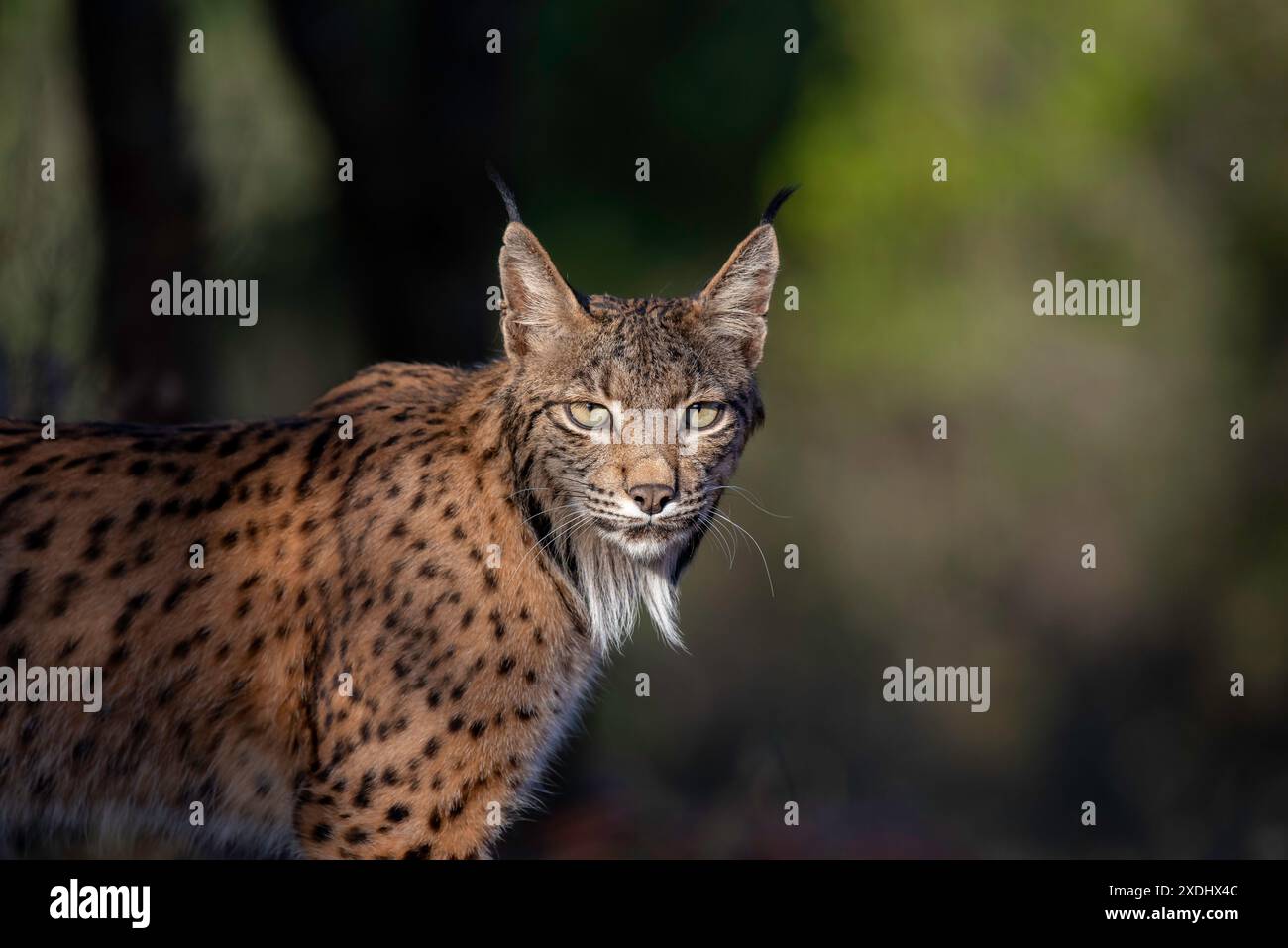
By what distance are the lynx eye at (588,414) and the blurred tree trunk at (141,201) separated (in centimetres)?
462

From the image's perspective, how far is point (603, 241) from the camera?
42.8 feet

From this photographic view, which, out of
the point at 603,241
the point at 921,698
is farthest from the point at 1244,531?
the point at 603,241

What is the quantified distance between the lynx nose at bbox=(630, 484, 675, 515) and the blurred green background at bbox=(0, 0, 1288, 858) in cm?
552

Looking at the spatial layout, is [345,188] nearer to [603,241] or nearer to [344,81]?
[344,81]

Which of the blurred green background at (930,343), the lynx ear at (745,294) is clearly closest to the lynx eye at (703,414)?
the lynx ear at (745,294)

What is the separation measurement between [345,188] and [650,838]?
15.1 feet

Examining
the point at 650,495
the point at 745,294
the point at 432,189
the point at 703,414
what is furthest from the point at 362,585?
the point at 432,189

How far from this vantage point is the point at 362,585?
6.04 meters

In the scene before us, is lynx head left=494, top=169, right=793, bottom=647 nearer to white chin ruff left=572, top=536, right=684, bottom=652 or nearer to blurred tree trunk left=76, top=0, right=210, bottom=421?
white chin ruff left=572, top=536, right=684, bottom=652

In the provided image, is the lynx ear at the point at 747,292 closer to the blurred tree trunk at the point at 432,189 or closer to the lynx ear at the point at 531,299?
the lynx ear at the point at 531,299

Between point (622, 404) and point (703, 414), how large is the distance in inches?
12.3

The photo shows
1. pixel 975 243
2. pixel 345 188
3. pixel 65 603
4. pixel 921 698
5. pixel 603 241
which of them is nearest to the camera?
pixel 65 603

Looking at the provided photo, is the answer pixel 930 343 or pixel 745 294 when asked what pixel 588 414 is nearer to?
pixel 745 294

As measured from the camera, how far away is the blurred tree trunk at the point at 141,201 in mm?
10023
